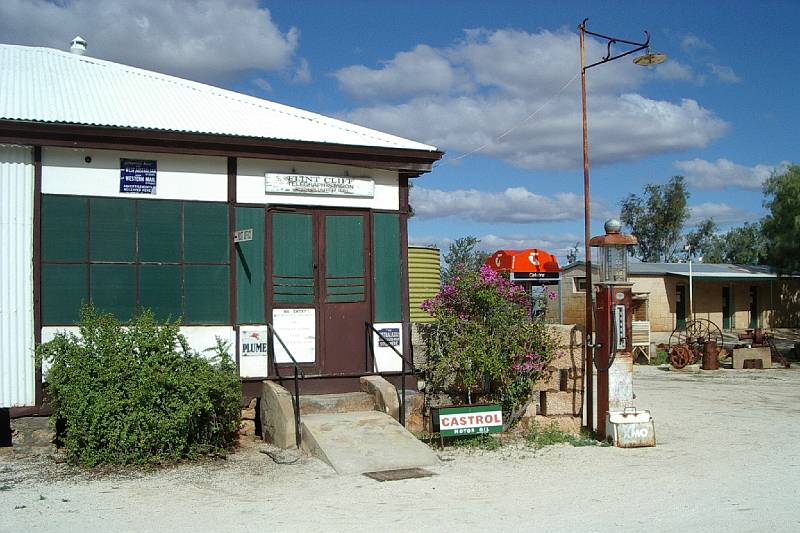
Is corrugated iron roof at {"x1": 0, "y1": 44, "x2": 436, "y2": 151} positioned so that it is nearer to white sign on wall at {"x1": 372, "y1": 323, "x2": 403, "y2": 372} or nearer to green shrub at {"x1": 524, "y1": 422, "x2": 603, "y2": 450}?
white sign on wall at {"x1": 372, "y1": 323, "x2": 403, "y2": 372}

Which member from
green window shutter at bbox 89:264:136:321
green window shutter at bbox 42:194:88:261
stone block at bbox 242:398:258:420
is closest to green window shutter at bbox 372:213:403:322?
stone block at bbox 242:398:258:420

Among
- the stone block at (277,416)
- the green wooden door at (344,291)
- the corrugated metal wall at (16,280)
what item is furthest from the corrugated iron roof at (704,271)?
the corrugated metal wall at (16,280)

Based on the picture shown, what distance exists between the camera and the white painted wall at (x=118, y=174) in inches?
413

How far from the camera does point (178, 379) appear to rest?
970cm

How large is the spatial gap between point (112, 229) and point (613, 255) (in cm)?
693

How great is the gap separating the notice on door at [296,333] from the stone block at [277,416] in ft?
2.03

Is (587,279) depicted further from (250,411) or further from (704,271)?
(704,271)

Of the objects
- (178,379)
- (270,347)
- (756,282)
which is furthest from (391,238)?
(756,282)

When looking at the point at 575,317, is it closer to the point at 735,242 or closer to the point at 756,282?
the point at 756,282

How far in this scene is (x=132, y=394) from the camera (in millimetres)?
9367

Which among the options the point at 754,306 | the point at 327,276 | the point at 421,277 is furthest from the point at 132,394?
the point at 754,306

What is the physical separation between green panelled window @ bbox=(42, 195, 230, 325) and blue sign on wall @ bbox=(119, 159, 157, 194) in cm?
16

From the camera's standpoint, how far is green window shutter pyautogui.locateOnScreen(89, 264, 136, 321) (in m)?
10.6

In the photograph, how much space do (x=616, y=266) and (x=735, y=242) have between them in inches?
2443
